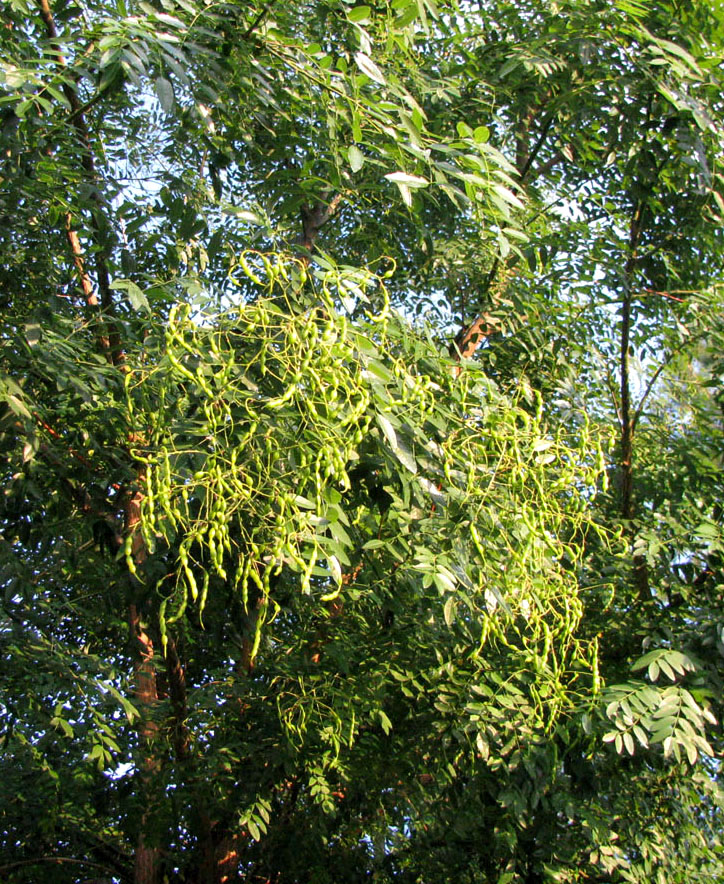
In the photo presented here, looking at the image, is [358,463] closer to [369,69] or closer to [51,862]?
[369,69]

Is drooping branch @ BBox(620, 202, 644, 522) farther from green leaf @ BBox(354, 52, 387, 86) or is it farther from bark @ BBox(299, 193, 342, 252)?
green leaf @ BBox(354, 52, 387, 86)

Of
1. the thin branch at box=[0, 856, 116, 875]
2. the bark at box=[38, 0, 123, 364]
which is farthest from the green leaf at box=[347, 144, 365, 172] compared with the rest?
the thin branch at box=[0, 856, 116, 875]

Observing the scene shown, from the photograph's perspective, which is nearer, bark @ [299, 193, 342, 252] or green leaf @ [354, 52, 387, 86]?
green leaf @ [354, 52, 387, 86]

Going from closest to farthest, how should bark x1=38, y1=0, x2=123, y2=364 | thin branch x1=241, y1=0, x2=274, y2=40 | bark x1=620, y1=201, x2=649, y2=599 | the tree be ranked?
the tree
thin branch x1=241, y1=0, x2=274, y2=40
bark x1=38, y1=0, x2=123, y2=364
bark x1=620, y1=201, x2=649, y2=599

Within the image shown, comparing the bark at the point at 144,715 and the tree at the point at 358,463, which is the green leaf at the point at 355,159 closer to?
the tree at the point at 358,463

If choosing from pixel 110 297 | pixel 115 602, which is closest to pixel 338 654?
pixel 115 602

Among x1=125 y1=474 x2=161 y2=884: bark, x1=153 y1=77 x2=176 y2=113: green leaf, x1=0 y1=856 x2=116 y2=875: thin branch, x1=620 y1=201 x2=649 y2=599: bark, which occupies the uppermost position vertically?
x1=153 y1=77 x2=176 y2=113: green leaf

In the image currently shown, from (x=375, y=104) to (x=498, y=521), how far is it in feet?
3.03

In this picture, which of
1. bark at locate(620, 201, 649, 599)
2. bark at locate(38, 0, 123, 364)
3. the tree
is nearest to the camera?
the tree

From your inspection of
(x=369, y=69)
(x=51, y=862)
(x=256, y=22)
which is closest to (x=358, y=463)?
(x=369, y=69)

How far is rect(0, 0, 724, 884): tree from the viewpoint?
6.26 feet

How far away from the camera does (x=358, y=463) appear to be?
2111mm

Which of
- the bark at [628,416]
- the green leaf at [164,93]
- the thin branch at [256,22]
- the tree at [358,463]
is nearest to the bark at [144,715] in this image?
the tree at [358,463]

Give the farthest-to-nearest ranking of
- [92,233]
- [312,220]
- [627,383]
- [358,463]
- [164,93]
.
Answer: [312,220], [627,383], [92,233], [358,463], [164,93]
